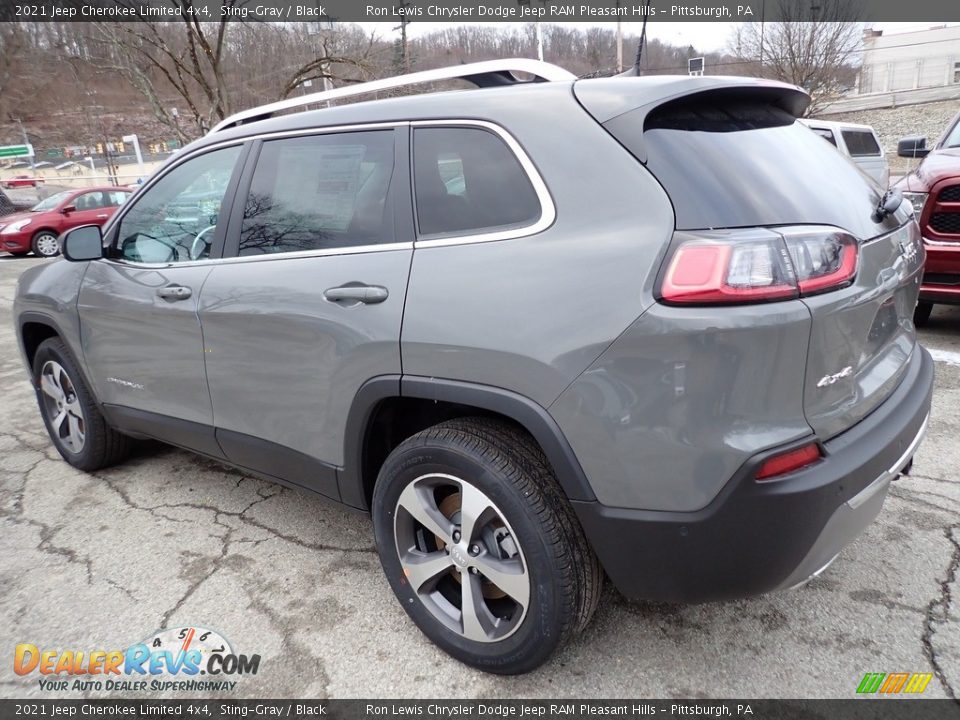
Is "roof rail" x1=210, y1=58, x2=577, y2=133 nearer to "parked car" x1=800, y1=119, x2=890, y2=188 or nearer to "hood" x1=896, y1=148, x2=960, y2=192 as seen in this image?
"hood" x1=896, y1=148, x2=960, y2=192

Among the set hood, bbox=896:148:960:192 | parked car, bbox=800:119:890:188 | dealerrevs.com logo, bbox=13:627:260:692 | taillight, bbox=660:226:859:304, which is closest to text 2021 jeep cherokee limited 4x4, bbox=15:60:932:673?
taillight, bbox=660:226:859:304

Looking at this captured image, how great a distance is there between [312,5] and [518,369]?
1342 centimetres

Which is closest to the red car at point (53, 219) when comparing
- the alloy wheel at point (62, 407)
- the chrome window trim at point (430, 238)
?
the alloy wheel at point (62, 407)

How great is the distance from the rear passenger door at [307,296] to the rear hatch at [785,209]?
78 cm

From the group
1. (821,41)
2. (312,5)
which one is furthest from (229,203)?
(821,41)

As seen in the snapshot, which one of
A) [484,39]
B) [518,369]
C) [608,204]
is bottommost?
[518,369]

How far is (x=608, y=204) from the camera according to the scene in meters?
1.85

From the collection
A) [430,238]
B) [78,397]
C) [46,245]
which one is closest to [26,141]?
[46,245]

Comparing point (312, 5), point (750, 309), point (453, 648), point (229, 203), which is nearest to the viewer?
point (750, 309)

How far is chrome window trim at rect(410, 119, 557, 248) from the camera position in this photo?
6.37ft

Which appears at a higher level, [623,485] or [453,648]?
[623,485]

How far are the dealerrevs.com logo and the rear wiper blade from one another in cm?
247

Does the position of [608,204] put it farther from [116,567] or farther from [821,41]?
[821,41]

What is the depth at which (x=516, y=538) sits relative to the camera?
77.9 inches
